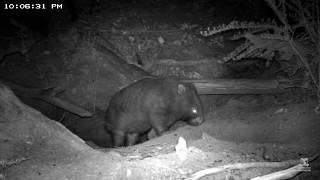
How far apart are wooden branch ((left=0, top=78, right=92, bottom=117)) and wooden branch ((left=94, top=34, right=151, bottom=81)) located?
1.23 metres

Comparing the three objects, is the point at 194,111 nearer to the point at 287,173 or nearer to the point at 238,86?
the point at 238,86

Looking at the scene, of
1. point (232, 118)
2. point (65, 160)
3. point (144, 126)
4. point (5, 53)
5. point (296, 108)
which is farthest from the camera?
point (5, 53)

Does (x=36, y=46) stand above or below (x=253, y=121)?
above

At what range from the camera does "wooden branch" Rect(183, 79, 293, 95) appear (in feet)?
20.5

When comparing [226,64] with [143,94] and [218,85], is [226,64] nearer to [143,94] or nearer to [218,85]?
[218,85]

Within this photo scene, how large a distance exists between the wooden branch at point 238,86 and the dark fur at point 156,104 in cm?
26

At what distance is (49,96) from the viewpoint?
25.3 ft

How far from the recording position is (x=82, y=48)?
829 cm

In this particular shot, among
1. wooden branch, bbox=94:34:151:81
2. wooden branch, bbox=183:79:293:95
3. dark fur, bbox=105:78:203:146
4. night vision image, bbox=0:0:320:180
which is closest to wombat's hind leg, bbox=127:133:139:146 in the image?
night vision image, bbox=0:0:320:180

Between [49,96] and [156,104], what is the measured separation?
8.25 ft

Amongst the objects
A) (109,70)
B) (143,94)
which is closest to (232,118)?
(143,94)

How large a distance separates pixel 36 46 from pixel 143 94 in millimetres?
3155

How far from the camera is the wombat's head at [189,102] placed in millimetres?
6758

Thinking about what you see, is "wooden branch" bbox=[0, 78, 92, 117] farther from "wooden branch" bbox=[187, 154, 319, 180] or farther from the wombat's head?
"wooden branch" bbox=[187, 154, 319, 180]
